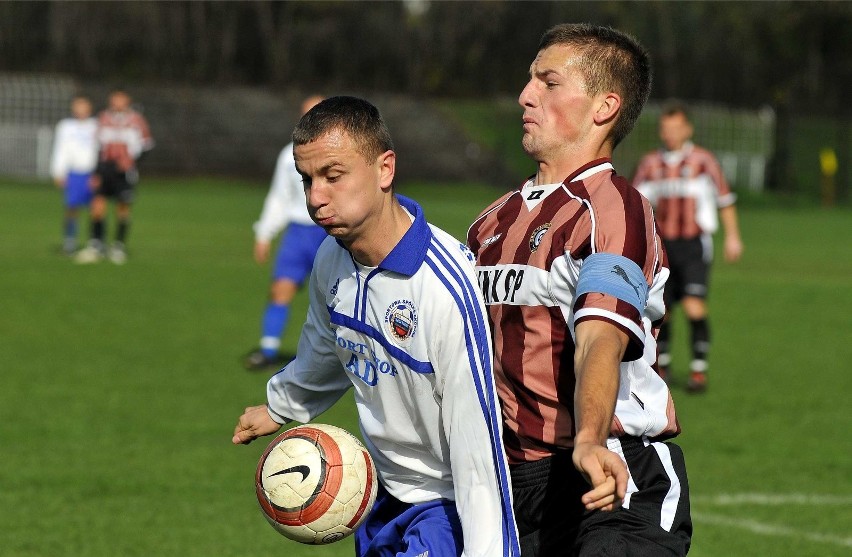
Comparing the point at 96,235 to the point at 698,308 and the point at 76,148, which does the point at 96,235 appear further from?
the point at 698,308

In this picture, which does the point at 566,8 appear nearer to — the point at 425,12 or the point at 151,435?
the point at 425,12

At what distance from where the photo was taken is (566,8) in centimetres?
5353

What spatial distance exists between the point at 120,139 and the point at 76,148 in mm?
731

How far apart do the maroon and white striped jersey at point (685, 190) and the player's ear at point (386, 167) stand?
7.63 metres

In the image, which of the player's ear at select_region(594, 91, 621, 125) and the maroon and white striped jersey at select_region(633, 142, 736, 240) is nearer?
the player's ear at select_region(594, 91, 621, 125)

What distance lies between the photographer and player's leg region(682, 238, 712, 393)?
10844 mm

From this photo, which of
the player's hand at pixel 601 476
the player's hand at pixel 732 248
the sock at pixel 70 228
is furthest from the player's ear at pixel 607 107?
the sock at pixel 70 228

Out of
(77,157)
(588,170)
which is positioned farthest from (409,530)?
(77,157)

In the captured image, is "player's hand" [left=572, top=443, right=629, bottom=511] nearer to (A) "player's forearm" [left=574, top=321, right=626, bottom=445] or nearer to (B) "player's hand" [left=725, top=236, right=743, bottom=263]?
(A) "player's forearm" [left=574, top=321, right=626, bottom=445]

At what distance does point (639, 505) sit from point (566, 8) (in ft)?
169

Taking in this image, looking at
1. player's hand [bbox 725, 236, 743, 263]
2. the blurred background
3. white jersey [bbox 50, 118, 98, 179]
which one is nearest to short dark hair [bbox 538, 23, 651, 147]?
player's hand [bbox 725, 236, 743, 263]

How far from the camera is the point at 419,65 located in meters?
53.2

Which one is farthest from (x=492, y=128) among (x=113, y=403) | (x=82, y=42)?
(x=113, y=403)

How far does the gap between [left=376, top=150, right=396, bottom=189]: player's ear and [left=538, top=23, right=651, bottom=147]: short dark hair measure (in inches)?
22.6
